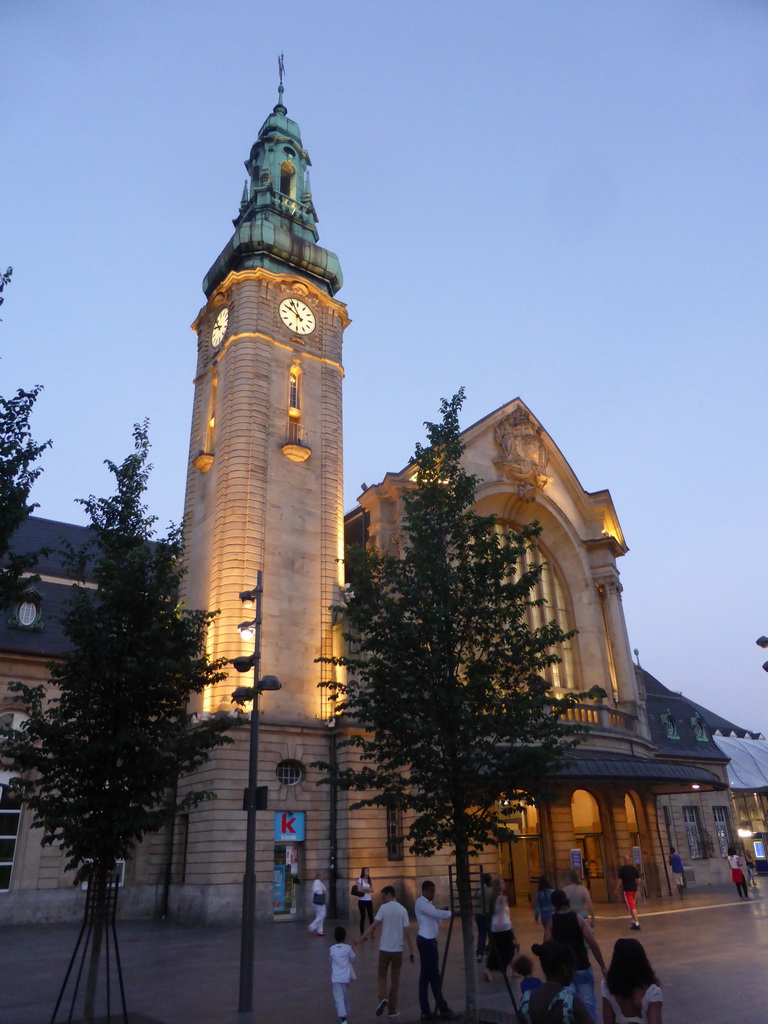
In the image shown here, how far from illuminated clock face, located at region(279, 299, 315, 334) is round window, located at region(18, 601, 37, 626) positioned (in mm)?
17111

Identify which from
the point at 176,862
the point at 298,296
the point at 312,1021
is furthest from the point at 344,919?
the point at 298,296

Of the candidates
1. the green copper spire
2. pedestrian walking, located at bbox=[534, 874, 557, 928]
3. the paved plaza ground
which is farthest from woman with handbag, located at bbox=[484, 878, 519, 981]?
the green copper spire

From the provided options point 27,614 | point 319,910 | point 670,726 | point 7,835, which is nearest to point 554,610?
point 670,726

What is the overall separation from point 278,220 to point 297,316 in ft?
18.9

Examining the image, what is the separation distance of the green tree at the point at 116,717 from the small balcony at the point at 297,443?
1921 cm

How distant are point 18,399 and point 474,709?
381 inches

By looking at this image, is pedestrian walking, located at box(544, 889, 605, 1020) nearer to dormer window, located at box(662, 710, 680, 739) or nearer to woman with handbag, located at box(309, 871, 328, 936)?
woman with handbag, located at box(309, 871, 328, 936)

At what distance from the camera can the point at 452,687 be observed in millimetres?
13367

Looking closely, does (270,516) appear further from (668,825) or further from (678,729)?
(678,729)

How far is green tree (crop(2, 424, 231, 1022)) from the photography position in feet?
39.2

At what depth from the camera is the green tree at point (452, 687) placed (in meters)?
12.8

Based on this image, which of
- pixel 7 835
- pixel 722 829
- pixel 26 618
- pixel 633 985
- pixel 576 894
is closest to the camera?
pixel 633 985

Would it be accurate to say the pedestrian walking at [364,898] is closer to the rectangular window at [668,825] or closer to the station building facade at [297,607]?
the station building facade at [297,607]

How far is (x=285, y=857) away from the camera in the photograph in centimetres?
2750
